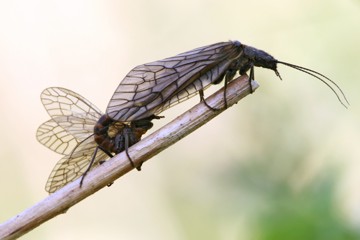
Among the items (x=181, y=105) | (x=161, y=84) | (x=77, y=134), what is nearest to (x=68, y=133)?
(x=77, y=134)

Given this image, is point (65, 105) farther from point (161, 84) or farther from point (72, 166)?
point (161, 84)

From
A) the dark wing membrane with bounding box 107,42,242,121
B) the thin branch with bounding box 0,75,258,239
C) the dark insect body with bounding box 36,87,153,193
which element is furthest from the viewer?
the dark insect body with bounding box 36,87,153,193

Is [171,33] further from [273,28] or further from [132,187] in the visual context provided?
[132,187]

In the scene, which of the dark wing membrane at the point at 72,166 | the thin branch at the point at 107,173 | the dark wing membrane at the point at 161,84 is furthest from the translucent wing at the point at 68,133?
the thin branch at the point at 107,173

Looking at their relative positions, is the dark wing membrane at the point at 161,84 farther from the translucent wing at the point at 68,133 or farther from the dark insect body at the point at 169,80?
the translucent wing at the point at 68,133

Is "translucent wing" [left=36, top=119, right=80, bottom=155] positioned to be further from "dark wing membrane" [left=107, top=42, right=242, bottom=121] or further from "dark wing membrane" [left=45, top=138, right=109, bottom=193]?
"dark wing membrane" [left=107, top=42, right=242, bottom=121]

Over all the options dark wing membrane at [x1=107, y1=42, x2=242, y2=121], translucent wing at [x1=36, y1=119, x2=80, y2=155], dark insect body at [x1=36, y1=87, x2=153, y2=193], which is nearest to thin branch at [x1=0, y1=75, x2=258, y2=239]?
dark wing membrane at [x1=107, y1=42, x2=242, y2=121]
